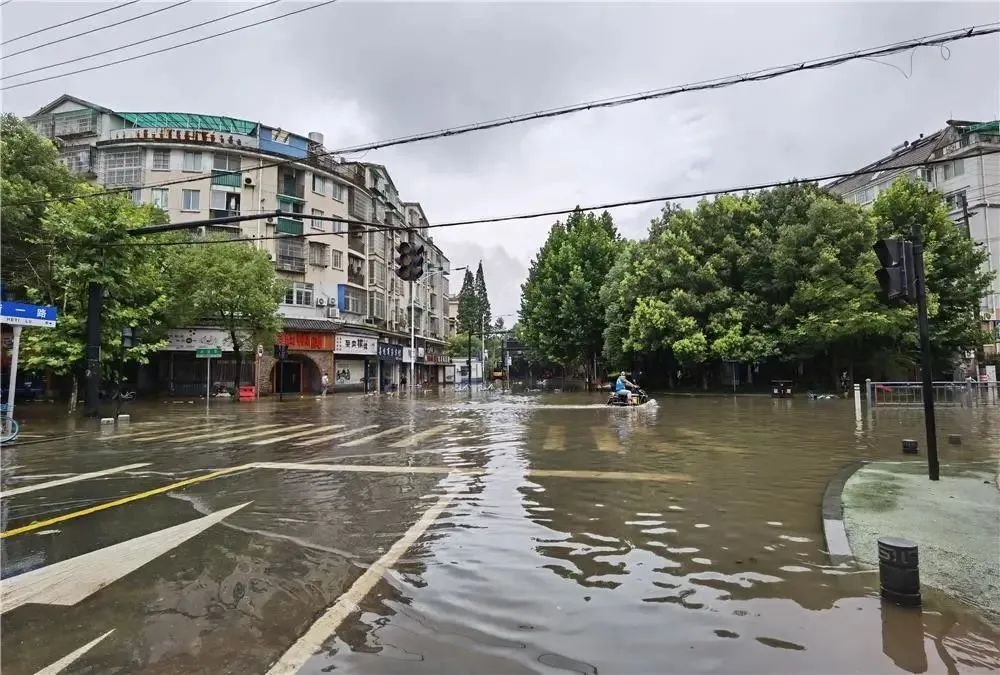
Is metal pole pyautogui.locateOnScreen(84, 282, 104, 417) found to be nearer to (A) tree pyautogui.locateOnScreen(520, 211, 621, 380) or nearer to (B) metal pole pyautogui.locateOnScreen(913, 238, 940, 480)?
(B) metal pole pyautogui.locateOnScreen(913, 238, 940, 480)

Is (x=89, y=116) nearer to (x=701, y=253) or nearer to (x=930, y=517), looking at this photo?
(x=701, y=253)

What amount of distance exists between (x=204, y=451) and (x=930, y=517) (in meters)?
12.0

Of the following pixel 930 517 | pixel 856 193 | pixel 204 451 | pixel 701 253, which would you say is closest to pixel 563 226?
pixel 701 253

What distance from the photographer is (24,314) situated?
13969 mm

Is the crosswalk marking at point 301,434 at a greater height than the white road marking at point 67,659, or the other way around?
the crosswalk marking at point 301,434

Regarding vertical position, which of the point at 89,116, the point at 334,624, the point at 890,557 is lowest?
the point at 334,624

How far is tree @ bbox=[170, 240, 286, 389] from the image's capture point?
30250mm

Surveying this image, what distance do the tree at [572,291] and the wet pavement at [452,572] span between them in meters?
34.4

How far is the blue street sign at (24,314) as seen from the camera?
44.4 feet

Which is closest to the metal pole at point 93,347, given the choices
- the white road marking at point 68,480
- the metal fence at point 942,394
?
the white road marking at point 68,480

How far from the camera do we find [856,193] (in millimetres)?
49031

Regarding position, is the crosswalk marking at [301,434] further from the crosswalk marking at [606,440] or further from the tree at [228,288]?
the tree at [228,288]

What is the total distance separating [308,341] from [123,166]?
1707cm

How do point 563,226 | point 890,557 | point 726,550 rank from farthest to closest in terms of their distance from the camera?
1. point 563,226
2. point 726,550
3. point 890,557
